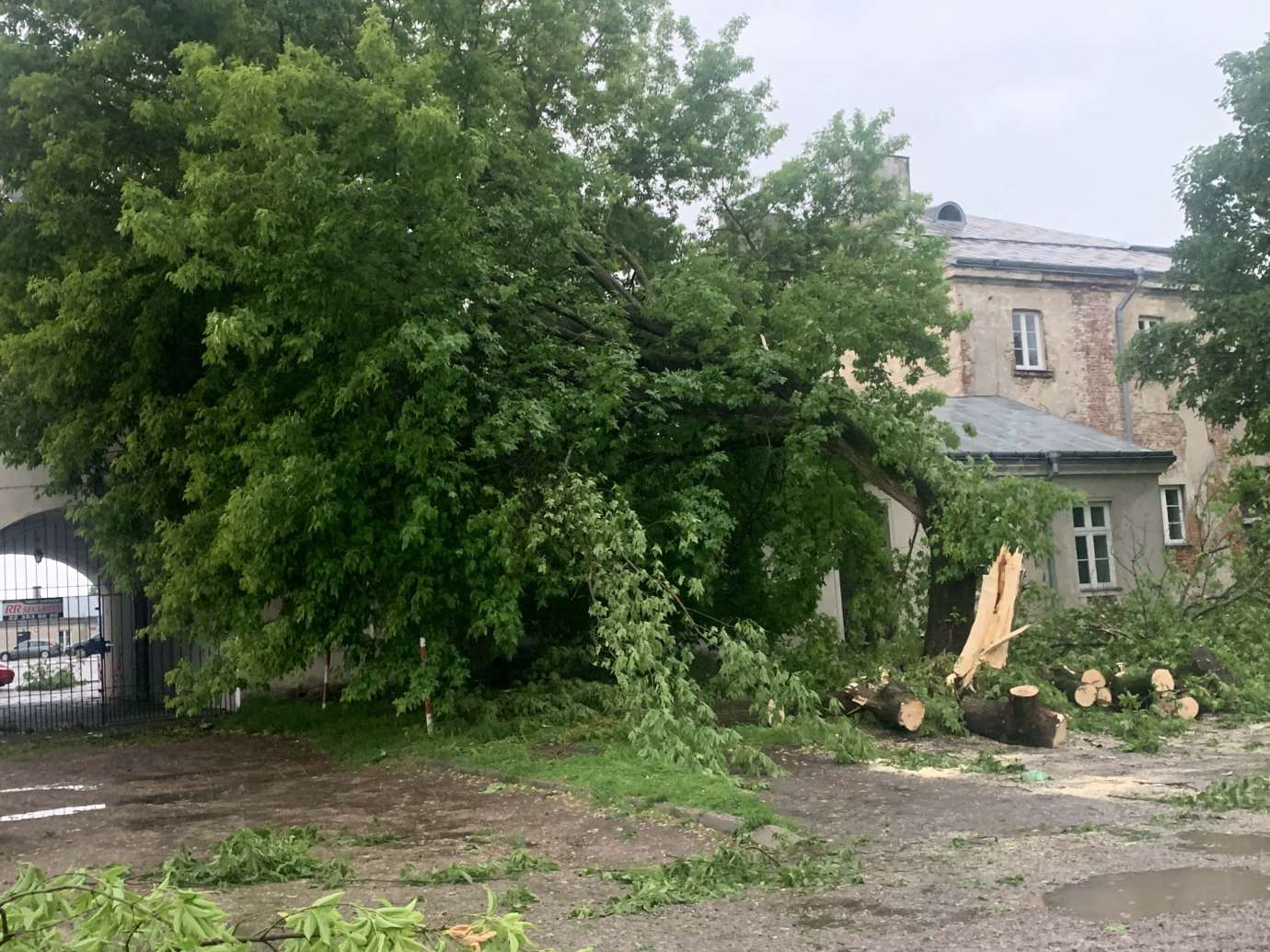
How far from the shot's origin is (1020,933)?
5957 millimetres

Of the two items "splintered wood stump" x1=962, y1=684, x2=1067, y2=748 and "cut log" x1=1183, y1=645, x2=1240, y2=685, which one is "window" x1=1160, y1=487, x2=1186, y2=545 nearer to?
"cut log" x1=1183, y1=645, x2=1240, y2=685

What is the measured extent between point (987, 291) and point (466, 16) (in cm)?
1908

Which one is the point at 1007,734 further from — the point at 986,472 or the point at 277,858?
the point at 277,858

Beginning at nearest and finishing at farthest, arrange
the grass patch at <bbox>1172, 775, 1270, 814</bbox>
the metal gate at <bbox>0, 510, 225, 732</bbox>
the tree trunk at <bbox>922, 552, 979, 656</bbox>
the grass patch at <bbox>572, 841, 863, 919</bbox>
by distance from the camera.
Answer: the grass patch at <bbox>572, 841, 863, 919</bbox> < the grass patch at <bbox>1172, 775, 1270, 814</bbox> < the tree trunk at <bbox>922, 552, 979, 656</bbox> < the metal gate at <bbox>0, 510, 225, 732</bbox>

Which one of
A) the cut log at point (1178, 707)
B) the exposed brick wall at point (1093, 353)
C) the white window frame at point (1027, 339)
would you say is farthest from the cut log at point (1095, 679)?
the exposed brick wall at point (1093, 353)

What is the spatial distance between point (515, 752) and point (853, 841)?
202 inches

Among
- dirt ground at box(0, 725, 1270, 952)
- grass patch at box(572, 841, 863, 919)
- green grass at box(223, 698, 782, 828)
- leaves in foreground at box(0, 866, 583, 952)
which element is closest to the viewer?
leaves in foreground at box(0, 866, 583, 952)

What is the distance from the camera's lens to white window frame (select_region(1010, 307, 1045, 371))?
32.1 metres

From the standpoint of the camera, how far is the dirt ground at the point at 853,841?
6156mm

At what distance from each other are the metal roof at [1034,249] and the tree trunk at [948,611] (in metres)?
16.2

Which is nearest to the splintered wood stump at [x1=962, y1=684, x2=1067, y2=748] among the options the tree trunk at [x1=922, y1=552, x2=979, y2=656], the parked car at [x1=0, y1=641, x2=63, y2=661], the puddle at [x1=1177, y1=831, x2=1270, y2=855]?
the tree trunk at [x1=922, y1=552, x2=979, y2=656]

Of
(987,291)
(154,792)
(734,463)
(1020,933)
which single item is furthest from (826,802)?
(987,291)

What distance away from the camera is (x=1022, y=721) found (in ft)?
43.2

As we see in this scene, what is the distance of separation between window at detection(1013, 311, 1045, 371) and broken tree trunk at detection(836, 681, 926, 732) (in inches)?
789
